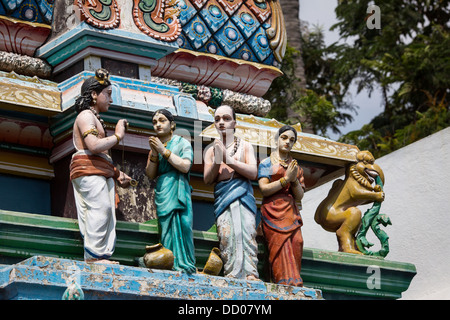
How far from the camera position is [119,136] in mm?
8781

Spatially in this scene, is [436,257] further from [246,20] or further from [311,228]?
[246,20]

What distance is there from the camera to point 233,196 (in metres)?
9.23

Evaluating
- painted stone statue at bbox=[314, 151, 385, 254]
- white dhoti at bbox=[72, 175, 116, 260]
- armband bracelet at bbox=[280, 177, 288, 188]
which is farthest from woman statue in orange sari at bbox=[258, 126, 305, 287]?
white dhoti at bbox=[72, 175, 116, 260]

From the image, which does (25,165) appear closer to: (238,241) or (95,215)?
(95,215)

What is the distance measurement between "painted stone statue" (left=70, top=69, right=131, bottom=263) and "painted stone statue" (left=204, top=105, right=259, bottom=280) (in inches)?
30.0

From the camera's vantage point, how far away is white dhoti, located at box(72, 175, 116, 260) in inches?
336

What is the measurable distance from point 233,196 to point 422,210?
458 cm

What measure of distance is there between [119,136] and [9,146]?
1421mm

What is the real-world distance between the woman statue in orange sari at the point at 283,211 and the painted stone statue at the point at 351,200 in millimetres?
854

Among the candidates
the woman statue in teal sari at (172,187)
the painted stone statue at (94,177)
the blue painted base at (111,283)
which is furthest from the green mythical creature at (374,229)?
the painted stone statue at (94,177)

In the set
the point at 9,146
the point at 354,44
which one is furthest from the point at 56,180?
the point at 354,44

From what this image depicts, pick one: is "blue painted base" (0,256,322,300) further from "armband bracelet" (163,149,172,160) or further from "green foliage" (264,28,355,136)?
"green foliage" (264,28,355,136)

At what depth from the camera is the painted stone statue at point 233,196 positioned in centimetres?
908

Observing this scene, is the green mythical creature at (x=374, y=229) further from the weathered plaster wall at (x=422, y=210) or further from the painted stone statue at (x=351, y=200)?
the weathered plaster wall at (x=422, y=210)
